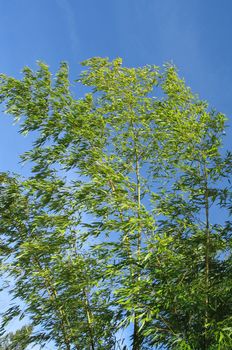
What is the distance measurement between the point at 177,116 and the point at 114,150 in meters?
1.44

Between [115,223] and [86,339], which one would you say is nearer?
[115,223]

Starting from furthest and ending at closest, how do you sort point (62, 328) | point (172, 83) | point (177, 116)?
point (172, 83), point (62, 328), point (177, 116)

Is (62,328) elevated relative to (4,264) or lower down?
lower down

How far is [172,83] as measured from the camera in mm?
7090

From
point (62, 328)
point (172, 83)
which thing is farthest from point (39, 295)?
point (172, 83)

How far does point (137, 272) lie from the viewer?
5402 mm

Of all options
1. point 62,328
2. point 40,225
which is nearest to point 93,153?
point 40,225

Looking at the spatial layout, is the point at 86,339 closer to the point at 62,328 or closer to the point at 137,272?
the point at 62,328

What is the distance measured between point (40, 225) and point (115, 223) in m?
1.65

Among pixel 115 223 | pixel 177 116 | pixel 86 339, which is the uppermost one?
pixel 177 116

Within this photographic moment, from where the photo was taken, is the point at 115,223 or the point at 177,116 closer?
the point at 115,223

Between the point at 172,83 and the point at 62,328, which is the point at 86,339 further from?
the point at 172,83

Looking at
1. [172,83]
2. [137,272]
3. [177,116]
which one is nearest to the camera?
[137,272]

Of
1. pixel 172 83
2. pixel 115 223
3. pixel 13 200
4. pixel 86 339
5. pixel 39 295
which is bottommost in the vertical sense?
pixel 86 339
